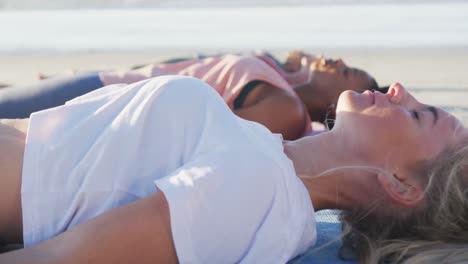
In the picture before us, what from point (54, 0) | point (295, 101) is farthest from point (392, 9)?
point (295, 101)

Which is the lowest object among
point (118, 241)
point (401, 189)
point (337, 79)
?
point (337, 79)

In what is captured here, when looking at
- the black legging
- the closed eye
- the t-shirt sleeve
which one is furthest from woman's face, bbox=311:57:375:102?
the t-shirt sleeve

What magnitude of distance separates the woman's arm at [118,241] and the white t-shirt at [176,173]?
33mm

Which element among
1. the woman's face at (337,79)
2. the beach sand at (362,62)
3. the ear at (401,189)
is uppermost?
the ear at (401,189)

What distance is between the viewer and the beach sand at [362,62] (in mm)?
6089

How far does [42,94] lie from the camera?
3107 mm

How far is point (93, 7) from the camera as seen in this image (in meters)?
10.1

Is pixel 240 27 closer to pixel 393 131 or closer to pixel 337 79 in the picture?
pixel 337 79

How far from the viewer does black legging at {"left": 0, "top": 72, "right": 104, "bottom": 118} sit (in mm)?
3008

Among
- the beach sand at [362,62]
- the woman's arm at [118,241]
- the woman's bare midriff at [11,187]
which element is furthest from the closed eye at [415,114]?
the beach sand at [362,62]

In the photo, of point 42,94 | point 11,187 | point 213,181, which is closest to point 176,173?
point 213,181

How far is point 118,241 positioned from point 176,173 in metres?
0.22

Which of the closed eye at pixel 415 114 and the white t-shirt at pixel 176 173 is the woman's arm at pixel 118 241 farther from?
Result: the closed eye at pixel 415 114

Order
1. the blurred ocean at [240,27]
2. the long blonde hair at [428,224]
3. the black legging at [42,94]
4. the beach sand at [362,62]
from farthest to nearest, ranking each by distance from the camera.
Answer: the blurred ocean at [240,27] < the beach sand at [362,62] < the black legging at [42,94] < the long blonde hair at [428,224]
